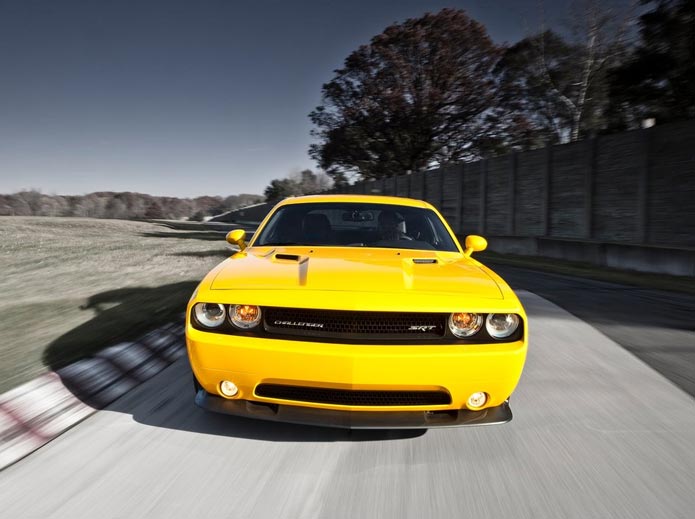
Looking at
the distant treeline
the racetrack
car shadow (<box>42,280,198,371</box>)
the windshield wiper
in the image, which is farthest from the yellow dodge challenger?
the distant treeline

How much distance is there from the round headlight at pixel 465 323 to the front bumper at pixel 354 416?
0.38 m

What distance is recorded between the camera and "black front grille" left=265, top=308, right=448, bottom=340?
2551 mm

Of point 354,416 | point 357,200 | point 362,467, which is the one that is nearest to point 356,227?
point 357,200

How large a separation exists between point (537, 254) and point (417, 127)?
1978 centimetres

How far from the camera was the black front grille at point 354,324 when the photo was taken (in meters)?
2.55

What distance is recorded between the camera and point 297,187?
3730 inches

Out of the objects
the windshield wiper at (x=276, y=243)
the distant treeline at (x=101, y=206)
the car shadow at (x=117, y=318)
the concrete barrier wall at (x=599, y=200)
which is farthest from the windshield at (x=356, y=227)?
the distant treeline at (x=101, y=206)

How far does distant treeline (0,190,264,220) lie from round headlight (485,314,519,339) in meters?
50.6

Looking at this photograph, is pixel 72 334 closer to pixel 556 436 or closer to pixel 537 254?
pixel 556 436

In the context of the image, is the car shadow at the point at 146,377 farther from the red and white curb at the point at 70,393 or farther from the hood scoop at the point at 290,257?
the hood scoop at the point at 290,257

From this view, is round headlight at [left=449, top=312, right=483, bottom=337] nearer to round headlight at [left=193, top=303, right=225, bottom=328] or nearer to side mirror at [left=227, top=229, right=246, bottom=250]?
round headlight at [left=193, top=303, right=225, bottom=328]

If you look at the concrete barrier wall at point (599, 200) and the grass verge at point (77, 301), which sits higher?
the concrete barrier wall at point (599, 200)

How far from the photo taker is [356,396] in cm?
253

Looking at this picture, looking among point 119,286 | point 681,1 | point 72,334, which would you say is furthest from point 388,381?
point 681,1
